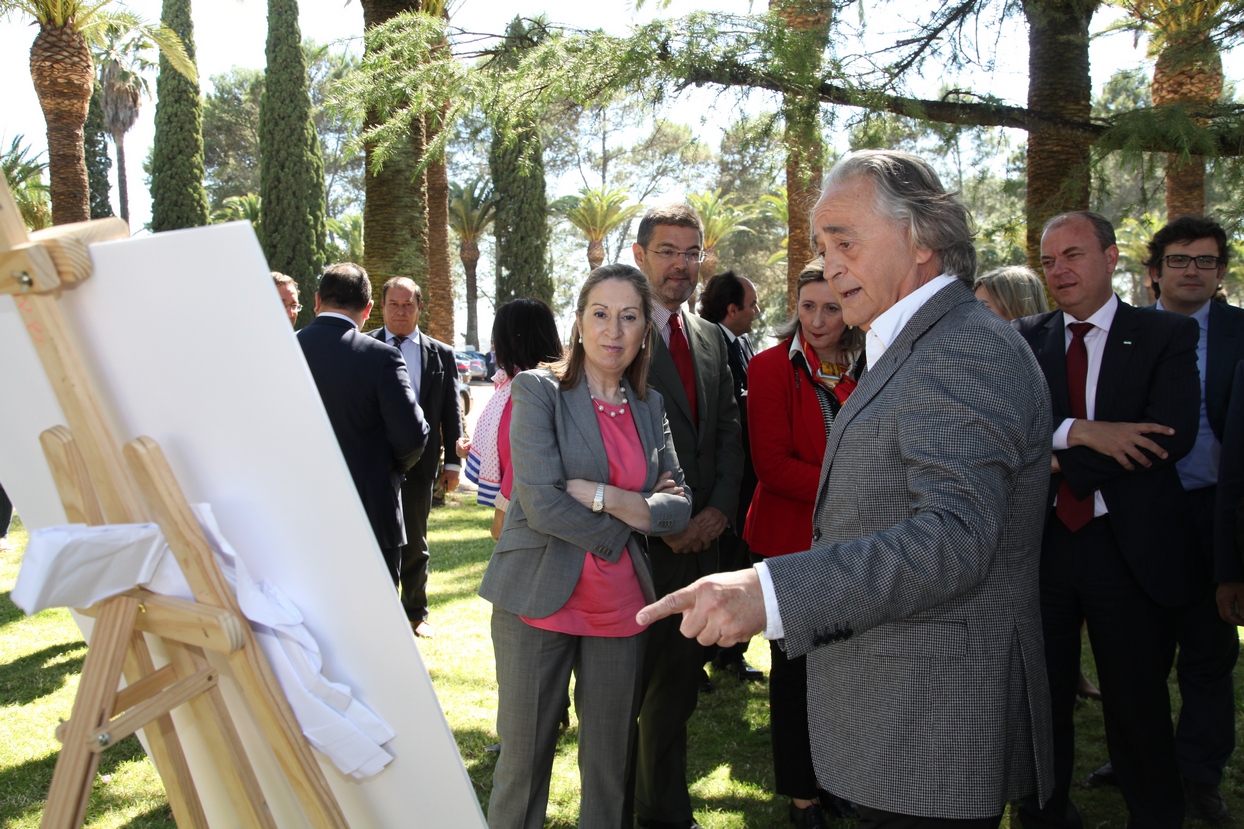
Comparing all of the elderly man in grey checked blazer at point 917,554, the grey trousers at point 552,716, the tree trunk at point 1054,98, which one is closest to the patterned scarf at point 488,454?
the grey trousers at point 552,716

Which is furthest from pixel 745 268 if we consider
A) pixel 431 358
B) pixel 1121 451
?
pixel 1121 451

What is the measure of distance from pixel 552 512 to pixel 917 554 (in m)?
1.35

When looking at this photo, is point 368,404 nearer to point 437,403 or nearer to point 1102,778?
point 437,403

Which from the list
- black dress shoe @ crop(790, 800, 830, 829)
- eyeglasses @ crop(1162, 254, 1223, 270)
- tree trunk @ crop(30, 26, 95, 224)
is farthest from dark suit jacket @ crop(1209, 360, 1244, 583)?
tree trunk @ crop(30, 26, 95, 224)

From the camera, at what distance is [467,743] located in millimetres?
4289

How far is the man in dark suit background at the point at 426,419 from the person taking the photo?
5.87 meters

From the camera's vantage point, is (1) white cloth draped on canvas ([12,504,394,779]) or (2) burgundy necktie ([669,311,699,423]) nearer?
(1) white cloth draped on canvas ([12,504,394,779])

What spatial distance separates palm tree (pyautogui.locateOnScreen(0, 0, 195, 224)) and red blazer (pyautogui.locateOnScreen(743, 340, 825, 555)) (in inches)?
534

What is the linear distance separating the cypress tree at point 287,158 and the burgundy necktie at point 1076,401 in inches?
955

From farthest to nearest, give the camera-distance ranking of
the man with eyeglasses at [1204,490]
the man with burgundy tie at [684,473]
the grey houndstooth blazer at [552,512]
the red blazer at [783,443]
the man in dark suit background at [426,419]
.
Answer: the man in dark suit background at [426,419], the man with eyeglasses at [1204,490], the red blazer at [783,443], the man with burgundy tie at [684,473], the grey houndstooth blazer at [552,512]

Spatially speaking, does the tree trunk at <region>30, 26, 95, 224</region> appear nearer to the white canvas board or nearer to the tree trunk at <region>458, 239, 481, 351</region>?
the white canvas board

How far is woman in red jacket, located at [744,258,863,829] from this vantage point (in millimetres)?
3443

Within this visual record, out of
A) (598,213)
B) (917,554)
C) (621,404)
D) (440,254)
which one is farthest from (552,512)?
(598,213)

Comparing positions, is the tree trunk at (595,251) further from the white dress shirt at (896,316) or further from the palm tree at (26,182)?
the white dress shirt at (896,316)
